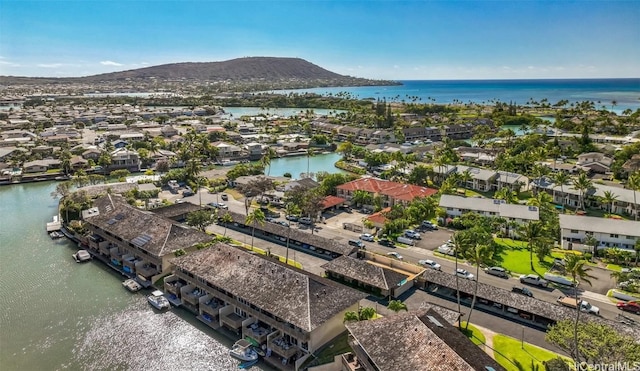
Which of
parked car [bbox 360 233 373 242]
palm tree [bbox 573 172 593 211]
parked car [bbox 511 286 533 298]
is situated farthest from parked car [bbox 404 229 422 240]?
palm tree [bbox 573 172 593 211]

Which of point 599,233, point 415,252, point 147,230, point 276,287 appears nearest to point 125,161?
point 147,230

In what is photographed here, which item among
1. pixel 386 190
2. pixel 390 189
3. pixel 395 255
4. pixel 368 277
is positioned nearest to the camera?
pixel 368 277

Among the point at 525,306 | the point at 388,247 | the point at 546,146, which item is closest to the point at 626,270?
the point at 525,306

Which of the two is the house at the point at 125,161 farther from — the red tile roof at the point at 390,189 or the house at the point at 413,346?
the house at the point at 413,346

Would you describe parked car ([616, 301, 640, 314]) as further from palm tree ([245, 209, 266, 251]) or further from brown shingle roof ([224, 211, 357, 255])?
palm tree ([245, 209, 266, 251])

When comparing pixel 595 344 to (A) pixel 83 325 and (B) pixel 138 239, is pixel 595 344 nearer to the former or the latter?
(A) pixel 83 325
